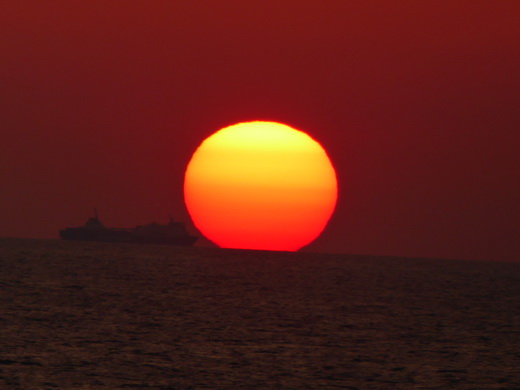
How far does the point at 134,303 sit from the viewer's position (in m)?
78.0

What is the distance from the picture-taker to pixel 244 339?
5434 cm

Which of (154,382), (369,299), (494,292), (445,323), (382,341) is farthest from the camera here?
(494,292)

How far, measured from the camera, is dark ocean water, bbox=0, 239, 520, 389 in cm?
4097

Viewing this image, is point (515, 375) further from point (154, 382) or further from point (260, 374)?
point (154, 382)

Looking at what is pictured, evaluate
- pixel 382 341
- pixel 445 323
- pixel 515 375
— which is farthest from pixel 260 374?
pixel 445 323

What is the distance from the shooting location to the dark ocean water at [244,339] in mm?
40969

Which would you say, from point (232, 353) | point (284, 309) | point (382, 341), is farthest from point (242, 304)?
point (232, 353)

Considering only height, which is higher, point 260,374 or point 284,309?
point 284,309

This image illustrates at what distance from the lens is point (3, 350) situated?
45.6 meters

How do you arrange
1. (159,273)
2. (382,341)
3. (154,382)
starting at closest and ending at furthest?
(154,382), (382,341), (159,273)


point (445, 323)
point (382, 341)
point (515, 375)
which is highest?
point (445, 323)

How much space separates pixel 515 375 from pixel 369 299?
5223 centimetres

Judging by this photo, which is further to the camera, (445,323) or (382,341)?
(445,323)

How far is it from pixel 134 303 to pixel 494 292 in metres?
Result: 61.9
